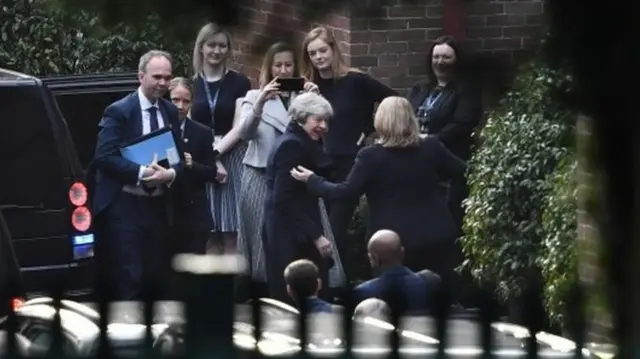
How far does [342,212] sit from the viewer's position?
9617mm

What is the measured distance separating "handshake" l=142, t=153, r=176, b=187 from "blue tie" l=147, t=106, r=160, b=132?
15cm

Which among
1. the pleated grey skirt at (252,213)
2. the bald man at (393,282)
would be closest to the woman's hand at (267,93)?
the pleated grey skirt at (252,213)

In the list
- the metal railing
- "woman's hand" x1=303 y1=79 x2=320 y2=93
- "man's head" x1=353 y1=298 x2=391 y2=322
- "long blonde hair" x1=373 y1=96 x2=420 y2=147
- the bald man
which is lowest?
the metal railing

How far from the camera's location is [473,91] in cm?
261

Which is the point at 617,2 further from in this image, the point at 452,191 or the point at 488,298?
the point at 452,191

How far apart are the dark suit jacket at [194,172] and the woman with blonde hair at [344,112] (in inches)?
27.1

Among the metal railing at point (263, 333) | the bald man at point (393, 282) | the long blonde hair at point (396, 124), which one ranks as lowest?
the metal railing at point (263, 333)

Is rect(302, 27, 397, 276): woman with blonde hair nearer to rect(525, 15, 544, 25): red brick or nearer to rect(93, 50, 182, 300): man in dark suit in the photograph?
rect(93, 50, 182, 300): man in dark suit

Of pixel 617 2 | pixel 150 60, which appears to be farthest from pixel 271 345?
pixel 150 60

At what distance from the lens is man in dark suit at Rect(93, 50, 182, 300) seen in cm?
949

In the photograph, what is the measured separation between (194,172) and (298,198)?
799 millimetres

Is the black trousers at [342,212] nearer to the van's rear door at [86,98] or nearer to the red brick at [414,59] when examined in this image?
the van's rear door at [86,98]

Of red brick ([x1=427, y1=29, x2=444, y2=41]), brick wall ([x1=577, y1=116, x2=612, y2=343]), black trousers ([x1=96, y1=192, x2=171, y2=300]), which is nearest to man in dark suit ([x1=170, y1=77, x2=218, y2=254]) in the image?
black trousers ([x1=96, y1=192, x2=171, y2=300])

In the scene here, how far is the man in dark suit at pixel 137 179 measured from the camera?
9492 mm
